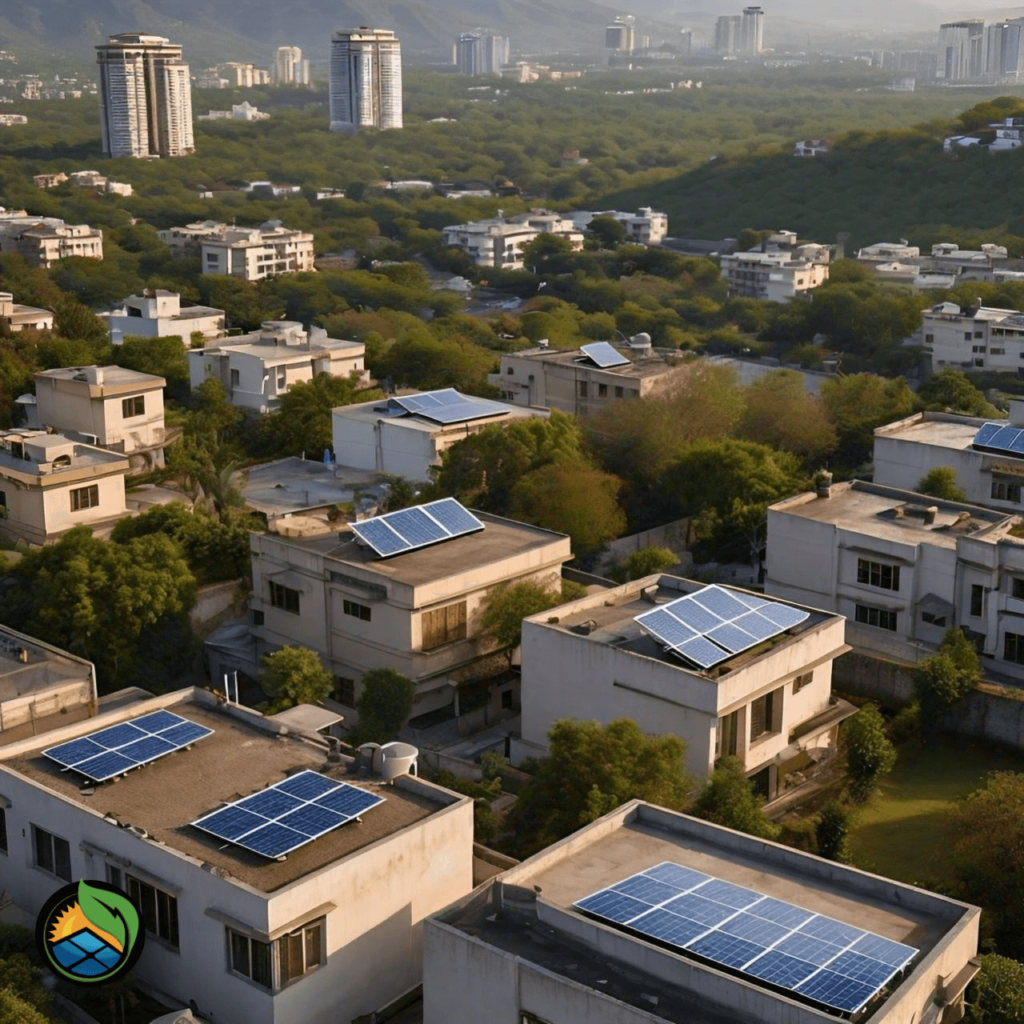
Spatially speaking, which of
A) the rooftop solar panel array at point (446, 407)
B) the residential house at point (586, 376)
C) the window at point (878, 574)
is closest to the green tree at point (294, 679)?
the window at point (878, 574)

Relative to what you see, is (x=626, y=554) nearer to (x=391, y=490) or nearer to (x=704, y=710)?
(x=391, y=490)

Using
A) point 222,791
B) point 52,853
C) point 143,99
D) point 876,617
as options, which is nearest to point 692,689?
point 222,791

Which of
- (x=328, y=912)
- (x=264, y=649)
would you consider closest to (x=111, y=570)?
(x=264, y=649)

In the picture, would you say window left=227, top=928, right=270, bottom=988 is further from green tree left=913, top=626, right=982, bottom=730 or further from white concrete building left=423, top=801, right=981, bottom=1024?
green tree left=913, top=626, right=982, bottom=730

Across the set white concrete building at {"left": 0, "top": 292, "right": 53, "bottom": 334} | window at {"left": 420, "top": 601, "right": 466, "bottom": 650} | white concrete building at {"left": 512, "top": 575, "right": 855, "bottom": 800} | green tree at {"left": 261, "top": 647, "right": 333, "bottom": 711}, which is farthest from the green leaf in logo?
white concrete building at {"left": 0, "top": 292, "right": 53, "bottom": 334}

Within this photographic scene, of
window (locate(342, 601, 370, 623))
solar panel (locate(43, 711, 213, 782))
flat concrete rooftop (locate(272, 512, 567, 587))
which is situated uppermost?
solar panel (locate(43, 711, 213, 782))
